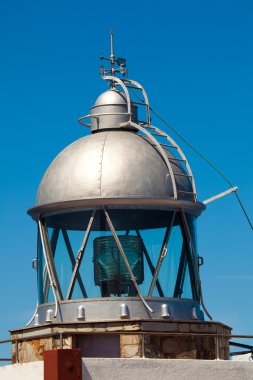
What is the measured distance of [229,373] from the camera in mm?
23766

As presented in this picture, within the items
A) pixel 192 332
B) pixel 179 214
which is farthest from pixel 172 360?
pixel 179 214

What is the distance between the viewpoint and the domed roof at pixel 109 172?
957 inches

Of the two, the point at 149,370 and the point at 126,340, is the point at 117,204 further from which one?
the point at 149,370

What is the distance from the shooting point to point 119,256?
2422cm

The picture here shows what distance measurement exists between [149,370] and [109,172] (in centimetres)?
403

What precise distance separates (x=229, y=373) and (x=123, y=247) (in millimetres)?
3165

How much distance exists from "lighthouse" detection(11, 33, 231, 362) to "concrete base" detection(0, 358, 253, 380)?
1.69ft

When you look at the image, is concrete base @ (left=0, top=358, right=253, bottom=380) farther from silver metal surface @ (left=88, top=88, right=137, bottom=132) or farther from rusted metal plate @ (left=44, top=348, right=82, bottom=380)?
silver metal surface @ (left=88, top=88, right=137, bottom=132)

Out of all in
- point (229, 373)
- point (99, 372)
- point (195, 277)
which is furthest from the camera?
point (195, 277)

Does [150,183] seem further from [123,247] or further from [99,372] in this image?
[99,372]

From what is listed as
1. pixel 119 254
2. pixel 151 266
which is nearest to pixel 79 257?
pixel 119 254

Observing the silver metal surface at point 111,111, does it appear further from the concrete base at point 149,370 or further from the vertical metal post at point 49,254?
the concrete base at point 149,370

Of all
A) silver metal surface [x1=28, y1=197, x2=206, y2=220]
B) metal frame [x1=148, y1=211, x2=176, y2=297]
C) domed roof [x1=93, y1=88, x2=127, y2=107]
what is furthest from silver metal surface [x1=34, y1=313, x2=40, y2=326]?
domed roof [x1=93, y1=88, x2=127, y2=107]

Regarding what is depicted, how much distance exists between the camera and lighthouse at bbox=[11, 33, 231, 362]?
2364 cm
